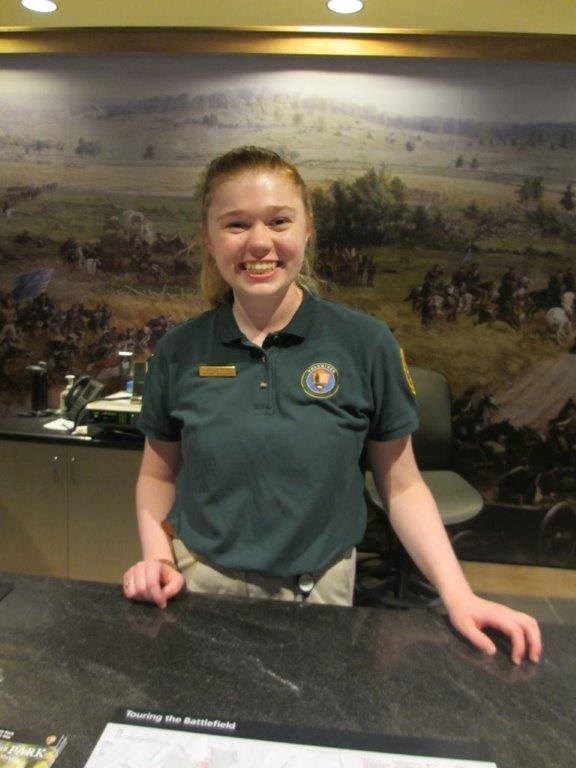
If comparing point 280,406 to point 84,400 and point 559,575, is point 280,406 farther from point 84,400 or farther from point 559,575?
point 559,575

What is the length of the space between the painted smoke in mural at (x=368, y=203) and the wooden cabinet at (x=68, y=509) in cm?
86

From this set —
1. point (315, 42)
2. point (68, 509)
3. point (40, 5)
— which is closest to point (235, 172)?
point (68, 509)

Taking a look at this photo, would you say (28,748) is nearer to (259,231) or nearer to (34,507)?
(259,231)

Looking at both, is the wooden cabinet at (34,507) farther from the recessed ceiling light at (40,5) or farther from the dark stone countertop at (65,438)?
the recessed ceiling light at (40,5)

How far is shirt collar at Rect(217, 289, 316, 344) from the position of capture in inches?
43.6

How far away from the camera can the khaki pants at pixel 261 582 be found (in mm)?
1068

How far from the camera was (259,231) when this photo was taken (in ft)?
3.32

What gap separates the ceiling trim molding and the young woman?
2.34 m

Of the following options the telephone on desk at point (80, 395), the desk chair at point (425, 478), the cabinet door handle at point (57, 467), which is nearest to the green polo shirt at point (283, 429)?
the desk chair at point (425, 478)

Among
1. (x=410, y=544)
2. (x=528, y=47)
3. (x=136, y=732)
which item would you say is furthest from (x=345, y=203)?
(x=136, y=732)

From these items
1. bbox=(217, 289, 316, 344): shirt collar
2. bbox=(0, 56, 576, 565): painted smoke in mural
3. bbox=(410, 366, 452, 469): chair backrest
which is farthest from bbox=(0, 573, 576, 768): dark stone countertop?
bbox=(0, 56, 576, 565): painted smoke in mural

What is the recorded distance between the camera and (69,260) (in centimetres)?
342

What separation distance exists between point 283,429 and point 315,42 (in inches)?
105

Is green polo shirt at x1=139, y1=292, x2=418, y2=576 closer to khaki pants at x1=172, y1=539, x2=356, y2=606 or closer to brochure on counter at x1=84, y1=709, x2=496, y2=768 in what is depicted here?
khaki pants at x1=172, y1=539, x2=356, y2=606
